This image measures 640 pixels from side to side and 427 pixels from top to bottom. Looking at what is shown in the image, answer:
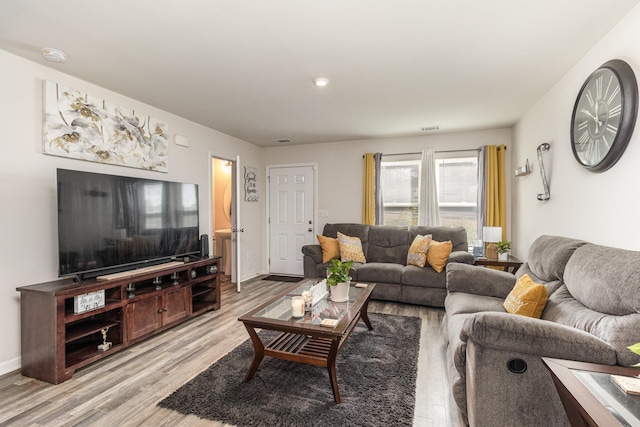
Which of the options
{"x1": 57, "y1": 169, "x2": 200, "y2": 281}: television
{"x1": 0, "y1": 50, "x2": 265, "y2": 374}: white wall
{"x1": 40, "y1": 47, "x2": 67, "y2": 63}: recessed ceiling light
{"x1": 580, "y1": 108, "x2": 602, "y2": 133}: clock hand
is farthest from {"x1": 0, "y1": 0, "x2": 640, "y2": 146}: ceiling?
{"x1": 57, "y1": 169, "x2": 200, "y2": 281}: television

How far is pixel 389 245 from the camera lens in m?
4.52

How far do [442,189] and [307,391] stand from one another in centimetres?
375

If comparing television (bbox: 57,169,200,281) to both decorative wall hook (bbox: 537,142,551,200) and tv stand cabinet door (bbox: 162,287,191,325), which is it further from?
decorative wall hook (bbox: 537,142,551,200)

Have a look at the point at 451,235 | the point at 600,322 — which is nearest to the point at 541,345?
the point at 600,322

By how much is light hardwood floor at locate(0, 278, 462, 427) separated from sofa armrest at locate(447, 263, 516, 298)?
22.5 inches

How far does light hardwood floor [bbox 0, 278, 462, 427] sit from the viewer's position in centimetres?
176

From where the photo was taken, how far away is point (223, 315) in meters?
3.50

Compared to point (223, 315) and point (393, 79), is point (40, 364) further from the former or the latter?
point (393, 79)

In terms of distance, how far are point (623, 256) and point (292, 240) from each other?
4605mm

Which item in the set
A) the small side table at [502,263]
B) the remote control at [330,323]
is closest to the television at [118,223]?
the remote control at [330,323]

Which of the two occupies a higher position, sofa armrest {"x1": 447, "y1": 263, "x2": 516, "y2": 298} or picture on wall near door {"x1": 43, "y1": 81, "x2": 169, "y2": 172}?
picture on wall near door {"x1": 43, "y1": 81, "x2": 169, "y2": 172}

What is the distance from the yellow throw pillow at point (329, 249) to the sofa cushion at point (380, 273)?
50 cm

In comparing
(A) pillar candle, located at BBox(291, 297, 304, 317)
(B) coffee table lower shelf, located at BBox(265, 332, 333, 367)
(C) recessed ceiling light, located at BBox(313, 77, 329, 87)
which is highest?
(C) recessed ceiling light, located at BBox(313, 77, 329, 87)

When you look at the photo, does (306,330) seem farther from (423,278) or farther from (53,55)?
(53,55)
